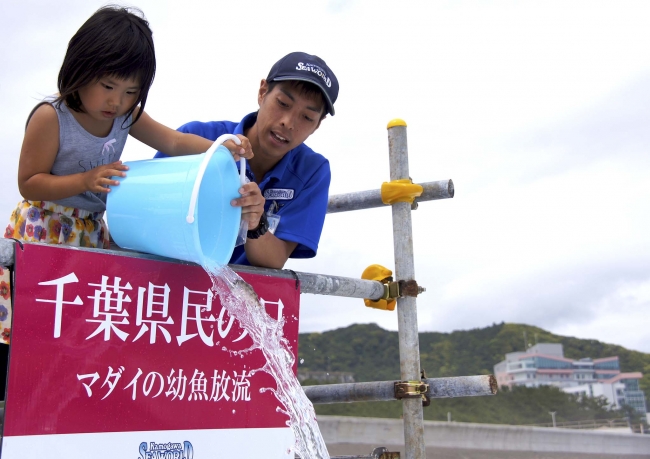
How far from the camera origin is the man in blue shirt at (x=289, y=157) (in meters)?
2.42

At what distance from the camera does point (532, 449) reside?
55.1 ft

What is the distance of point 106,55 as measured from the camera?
180cm

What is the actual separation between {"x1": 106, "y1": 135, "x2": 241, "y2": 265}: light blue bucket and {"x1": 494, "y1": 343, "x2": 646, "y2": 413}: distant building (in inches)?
3407

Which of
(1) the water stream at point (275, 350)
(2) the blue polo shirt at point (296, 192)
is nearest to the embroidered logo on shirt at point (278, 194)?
(2) the blue polo shirt at point (296, 192)

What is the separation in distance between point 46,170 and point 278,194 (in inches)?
35.7

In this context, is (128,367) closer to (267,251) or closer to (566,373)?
(267,251)

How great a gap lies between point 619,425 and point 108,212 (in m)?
44.4

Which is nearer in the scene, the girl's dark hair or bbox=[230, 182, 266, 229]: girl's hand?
A: the girl's dark hair

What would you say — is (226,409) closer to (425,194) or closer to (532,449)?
(425,194)

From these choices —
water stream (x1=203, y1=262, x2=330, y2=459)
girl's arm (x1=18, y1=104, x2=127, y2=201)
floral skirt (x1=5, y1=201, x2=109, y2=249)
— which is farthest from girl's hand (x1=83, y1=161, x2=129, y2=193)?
water stream (x1=203, y1=262, x2=330, y2=459)

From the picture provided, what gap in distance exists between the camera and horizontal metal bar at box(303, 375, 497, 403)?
9.55 feet

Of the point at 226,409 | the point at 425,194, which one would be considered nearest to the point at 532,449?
the point at 425,194

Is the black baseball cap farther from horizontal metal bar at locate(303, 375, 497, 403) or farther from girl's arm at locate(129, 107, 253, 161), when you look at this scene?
horizontal metal bar at locate(303, 375, 497, 403)

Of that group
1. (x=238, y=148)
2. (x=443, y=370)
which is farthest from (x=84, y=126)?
(x=443, y=370)
